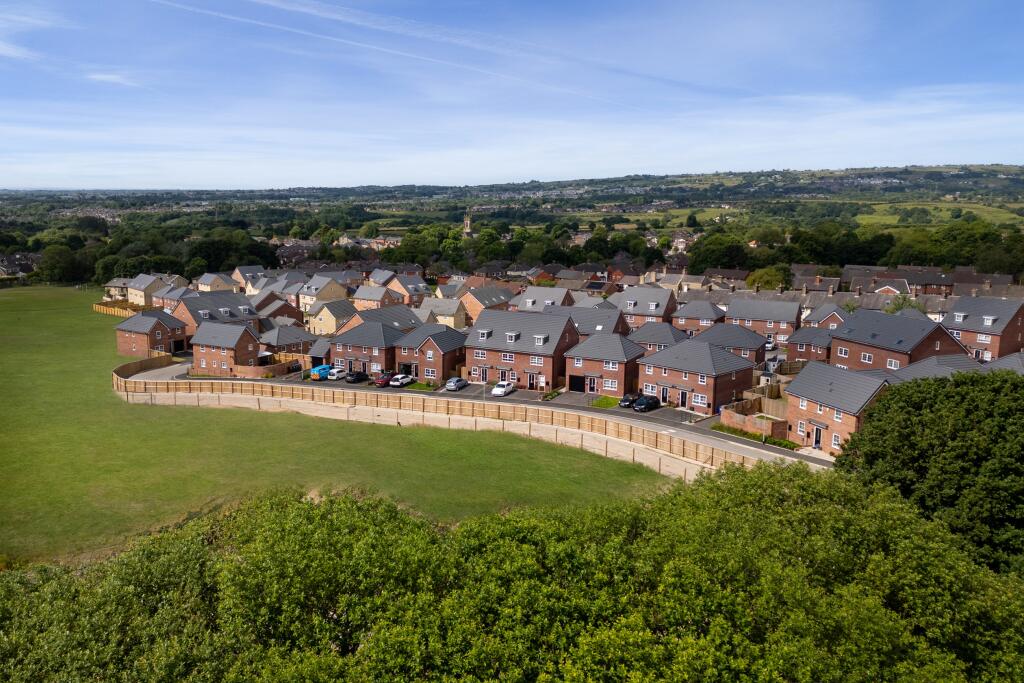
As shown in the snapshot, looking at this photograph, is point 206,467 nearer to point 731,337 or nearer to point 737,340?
point 731,337

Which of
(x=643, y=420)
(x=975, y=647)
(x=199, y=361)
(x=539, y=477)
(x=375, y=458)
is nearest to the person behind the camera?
(x=975, y=647)

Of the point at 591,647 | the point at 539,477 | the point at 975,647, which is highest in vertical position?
the point at 591,647

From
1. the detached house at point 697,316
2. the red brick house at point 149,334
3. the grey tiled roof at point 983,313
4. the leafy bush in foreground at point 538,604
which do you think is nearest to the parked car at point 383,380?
the red brick house at point 149,334

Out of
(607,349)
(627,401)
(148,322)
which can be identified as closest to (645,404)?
(627,401)

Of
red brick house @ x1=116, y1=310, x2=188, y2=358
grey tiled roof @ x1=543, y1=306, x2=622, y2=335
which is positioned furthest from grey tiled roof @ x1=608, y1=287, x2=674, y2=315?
red brick house @ x1=116, y1=310, x2=188, y2=358

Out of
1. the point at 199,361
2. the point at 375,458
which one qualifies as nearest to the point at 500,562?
the point at 375,458

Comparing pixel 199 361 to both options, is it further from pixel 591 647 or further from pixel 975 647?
pixel 975 647
